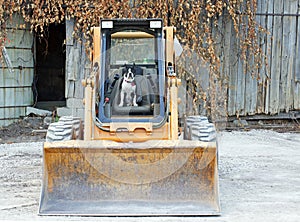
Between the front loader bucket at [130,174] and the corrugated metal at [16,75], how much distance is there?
5.55 m

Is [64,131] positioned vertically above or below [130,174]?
above

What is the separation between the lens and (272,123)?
35.8 feet

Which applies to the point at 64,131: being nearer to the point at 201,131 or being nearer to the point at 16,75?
the point at 201,131

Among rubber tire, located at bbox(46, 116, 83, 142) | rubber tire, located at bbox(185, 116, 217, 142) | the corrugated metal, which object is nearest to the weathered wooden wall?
the corrugated metal

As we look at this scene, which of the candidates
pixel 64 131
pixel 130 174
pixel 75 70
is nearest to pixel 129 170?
pixel 130 174

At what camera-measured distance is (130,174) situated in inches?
206

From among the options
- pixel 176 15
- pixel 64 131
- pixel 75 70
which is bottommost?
pixel 64 131

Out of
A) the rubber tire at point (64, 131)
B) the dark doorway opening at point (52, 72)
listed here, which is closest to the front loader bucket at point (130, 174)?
the rubber tire at point (64, 131)

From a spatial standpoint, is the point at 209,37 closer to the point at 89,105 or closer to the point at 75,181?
the point at 89,105

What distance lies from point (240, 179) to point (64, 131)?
213 centimetres

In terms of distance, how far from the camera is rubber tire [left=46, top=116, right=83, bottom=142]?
19.2ft

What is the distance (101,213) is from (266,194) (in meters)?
1.85

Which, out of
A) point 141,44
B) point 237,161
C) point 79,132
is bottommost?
point 237,161

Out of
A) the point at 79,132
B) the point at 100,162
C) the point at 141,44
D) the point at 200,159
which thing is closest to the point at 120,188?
the point at 100,162
